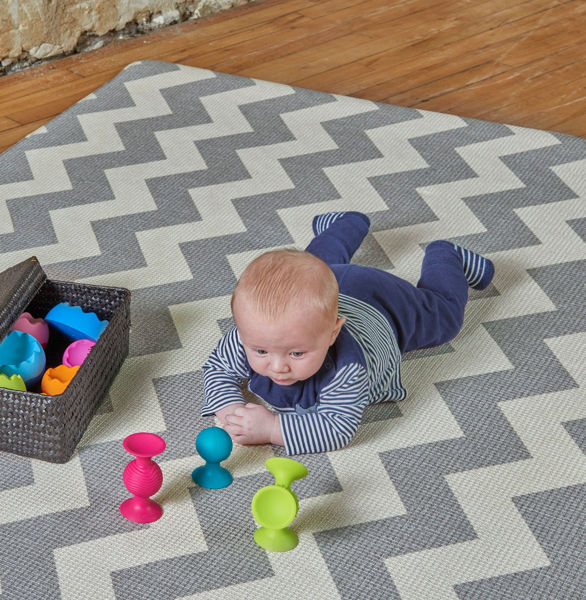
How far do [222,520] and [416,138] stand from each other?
3.59 ft

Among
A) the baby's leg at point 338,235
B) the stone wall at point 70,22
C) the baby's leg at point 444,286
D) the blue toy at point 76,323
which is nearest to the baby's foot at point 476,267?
the baby's leg at point 444,286

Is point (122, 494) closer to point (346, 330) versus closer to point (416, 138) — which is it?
point (346, 330)

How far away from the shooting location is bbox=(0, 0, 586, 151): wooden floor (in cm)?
213

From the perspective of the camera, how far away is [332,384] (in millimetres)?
1161

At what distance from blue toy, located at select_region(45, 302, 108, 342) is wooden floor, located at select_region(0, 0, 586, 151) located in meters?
0.84

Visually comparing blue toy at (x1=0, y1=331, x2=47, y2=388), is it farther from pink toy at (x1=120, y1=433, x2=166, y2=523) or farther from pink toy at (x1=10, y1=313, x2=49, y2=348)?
pink toy at (x1=120, y1=433, x2=166, y2=523)

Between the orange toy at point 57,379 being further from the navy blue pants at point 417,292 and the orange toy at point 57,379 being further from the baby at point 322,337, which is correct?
the navy blue pants at point 417,292

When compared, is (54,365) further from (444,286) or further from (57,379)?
(444,286)

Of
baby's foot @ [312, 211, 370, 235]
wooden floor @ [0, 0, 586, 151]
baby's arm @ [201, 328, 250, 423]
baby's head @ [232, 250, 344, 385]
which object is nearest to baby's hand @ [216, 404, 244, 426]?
baby's arm @ [201, 328, 250, 423]

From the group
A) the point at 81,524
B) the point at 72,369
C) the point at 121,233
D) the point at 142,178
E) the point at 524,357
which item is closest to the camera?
the point at 81,524

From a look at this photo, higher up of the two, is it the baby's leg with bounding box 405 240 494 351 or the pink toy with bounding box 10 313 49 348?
the pink toy with bounding box 10 313 49 348

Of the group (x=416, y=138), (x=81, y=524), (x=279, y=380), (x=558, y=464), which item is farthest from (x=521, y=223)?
(x=81, y=524)

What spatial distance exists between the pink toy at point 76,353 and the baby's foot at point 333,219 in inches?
19.6

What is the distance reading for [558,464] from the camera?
1183 millimetres
